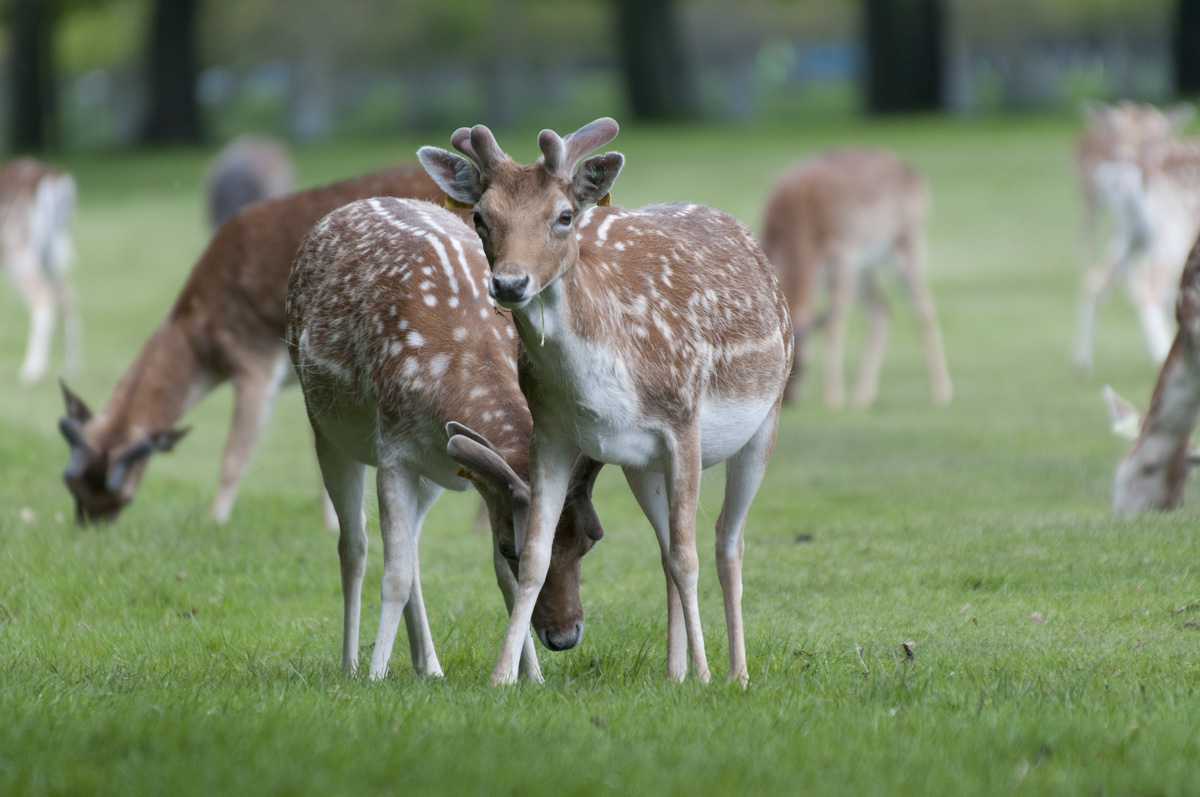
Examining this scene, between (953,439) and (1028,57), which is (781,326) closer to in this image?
(953,439)

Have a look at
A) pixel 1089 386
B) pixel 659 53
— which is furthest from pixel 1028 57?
pixel 1089 386

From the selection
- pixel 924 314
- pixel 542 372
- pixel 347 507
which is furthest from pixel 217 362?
pixel 924 314

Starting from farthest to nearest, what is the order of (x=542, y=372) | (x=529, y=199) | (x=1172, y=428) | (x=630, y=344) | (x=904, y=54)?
(x=904, y=54)
(x=1172, y=428)
(x=630, y=344)
(x=542, y=372)
(x=529, y=199)

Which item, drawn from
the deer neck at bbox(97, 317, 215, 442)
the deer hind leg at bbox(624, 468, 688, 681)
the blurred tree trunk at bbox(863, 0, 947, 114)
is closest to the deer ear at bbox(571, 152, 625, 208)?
the deer hind leg at bbox(624, 468, 688, 681)

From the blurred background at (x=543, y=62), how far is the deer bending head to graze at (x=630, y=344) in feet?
110

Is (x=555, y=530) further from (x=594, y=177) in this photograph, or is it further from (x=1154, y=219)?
(x=1154, y=219)

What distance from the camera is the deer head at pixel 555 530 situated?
16.3 feet

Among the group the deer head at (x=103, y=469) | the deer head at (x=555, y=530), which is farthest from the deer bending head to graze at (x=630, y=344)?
the deer head at (x=103, y=469)

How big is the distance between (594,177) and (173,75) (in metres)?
36.0

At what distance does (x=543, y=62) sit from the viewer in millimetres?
69062

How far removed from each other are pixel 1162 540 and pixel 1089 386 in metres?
7.54

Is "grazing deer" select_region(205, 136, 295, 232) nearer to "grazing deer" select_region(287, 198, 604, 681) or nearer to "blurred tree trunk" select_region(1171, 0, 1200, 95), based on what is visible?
"grazing deer" select_region(287, 198, 604, 681)

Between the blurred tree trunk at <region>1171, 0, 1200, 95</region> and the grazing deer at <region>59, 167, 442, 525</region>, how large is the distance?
32.1m

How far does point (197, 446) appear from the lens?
13203 millimetres
